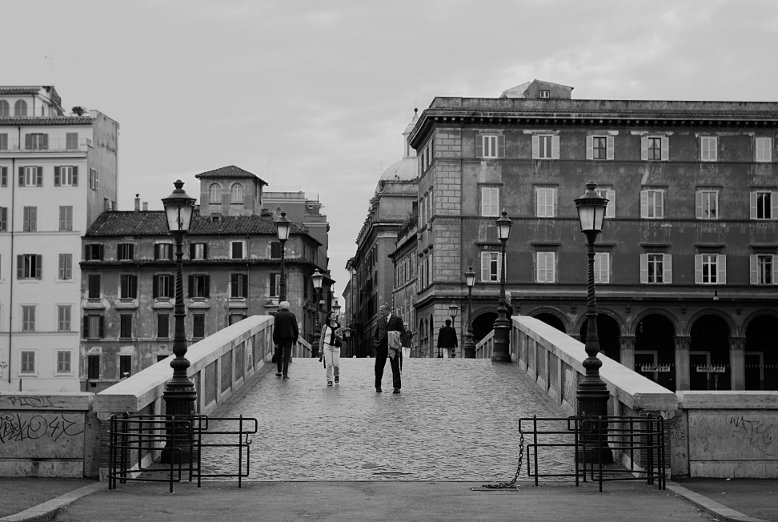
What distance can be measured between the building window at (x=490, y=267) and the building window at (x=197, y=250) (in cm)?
2836

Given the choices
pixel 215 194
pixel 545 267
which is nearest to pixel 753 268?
pixel 545 267

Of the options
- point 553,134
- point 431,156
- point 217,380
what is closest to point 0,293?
point 431,156

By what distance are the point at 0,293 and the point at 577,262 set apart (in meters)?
43.0

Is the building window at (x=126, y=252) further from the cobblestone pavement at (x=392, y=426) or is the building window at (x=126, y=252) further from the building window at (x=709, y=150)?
the cobblestone pavement at (x=392, y=426)

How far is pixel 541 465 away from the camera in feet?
63.5

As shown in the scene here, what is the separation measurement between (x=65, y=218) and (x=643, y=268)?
42.5 meters

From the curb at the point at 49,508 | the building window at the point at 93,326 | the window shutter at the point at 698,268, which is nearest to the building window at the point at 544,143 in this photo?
the window shutter at the point at 698,268

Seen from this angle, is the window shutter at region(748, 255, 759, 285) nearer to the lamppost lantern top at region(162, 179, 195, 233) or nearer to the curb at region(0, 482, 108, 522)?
the lamppost lantern top at region(162, 179, 195, 233)

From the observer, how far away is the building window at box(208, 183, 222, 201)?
333 ft

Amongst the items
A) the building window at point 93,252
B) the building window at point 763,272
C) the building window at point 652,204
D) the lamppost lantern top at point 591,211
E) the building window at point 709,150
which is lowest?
the lamppost lantern top at point 591,211

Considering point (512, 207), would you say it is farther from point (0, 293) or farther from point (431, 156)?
point (0, 293)

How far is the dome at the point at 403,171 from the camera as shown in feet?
416

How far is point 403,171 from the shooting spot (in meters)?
128

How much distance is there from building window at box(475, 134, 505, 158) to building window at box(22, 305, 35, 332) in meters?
37.2
